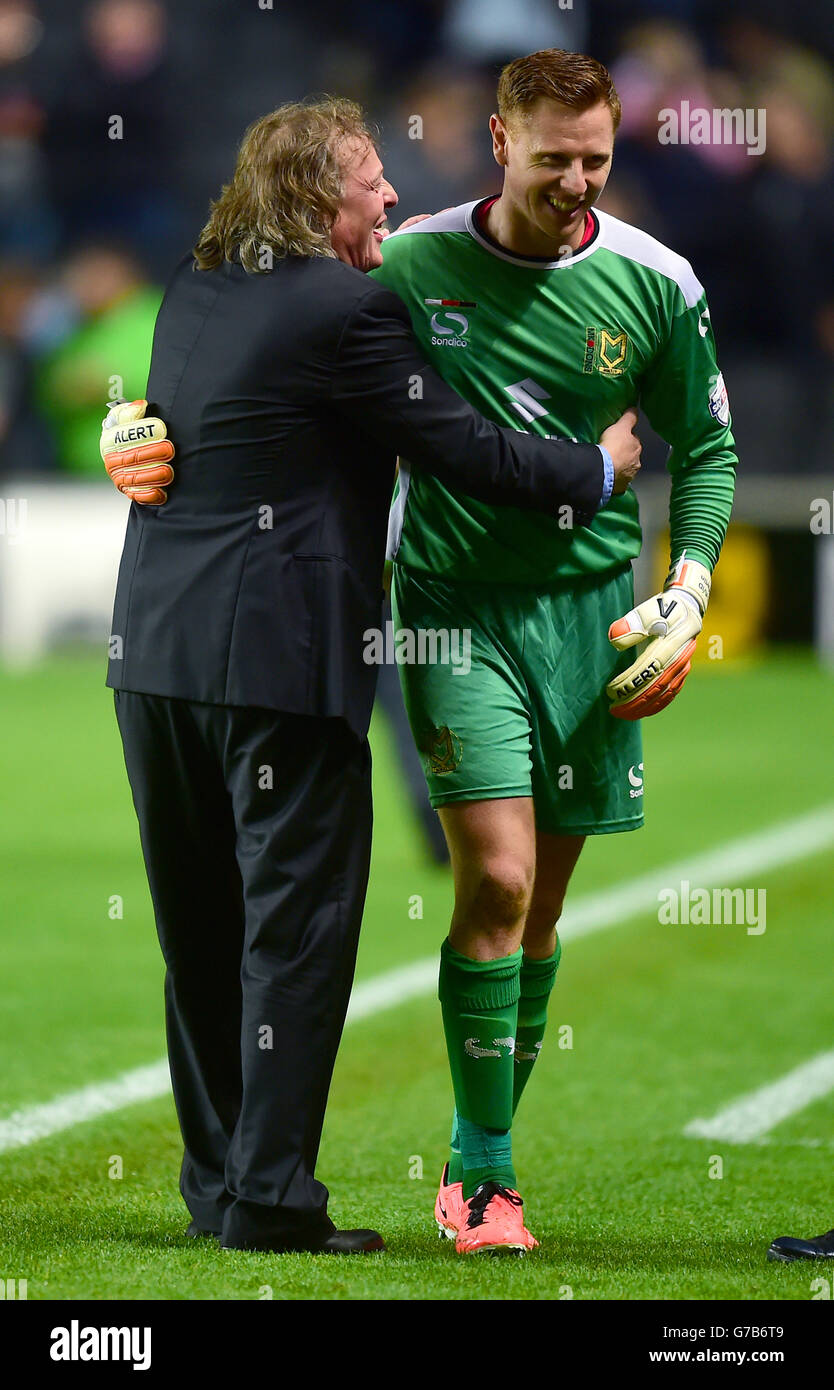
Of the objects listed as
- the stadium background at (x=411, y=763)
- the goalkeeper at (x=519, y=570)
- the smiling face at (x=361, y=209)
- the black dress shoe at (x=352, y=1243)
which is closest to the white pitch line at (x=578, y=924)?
the stadium background at (x=411, y=763)

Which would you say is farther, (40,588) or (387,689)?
(40,588)

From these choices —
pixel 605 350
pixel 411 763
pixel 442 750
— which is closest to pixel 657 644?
pixel 442 750

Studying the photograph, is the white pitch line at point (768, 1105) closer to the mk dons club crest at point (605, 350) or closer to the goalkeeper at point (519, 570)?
the goalkeeper at point (519, 570)

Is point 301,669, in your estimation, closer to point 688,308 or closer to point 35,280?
point 688,308

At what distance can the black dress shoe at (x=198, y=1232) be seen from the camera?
137 inches

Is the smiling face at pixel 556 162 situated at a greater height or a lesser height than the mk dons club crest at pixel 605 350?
greater

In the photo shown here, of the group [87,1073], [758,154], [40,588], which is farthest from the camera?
[758,154]

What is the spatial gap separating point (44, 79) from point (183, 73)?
1.13 meters

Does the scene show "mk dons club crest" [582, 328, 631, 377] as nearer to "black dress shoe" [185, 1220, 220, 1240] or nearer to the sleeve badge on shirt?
the sleeve badge on shirt

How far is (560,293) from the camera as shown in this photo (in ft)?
11.6

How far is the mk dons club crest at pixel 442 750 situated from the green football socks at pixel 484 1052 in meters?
0.34

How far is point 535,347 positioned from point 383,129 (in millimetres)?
9797
